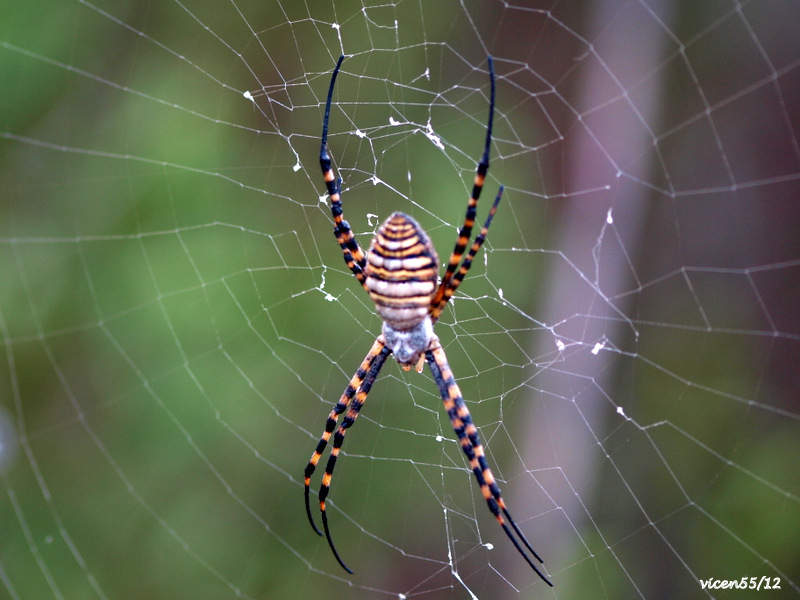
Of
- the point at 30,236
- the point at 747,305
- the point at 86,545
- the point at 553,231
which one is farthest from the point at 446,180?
the point at 86,545

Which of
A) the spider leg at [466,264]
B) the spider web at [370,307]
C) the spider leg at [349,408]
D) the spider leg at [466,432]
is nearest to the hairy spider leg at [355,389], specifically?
the spider leg at [349,408]

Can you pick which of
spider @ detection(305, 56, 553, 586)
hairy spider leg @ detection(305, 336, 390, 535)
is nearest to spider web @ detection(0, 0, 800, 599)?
hairy spider leg @ detection(305, 336, 390, 535)

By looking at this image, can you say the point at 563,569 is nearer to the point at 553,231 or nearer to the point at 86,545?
the point at 553,231

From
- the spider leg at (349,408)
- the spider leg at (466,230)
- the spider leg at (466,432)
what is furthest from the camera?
the spider leg at (349,408)

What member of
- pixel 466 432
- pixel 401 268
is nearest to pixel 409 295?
pixel 401 268

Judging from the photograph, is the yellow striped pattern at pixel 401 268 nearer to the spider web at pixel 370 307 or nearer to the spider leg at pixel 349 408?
the spider leg at pixel 349 408

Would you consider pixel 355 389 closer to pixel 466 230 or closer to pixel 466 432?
pixel 466 432

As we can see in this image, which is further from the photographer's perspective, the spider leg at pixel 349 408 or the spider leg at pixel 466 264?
the spider leg at pixel 349 408
